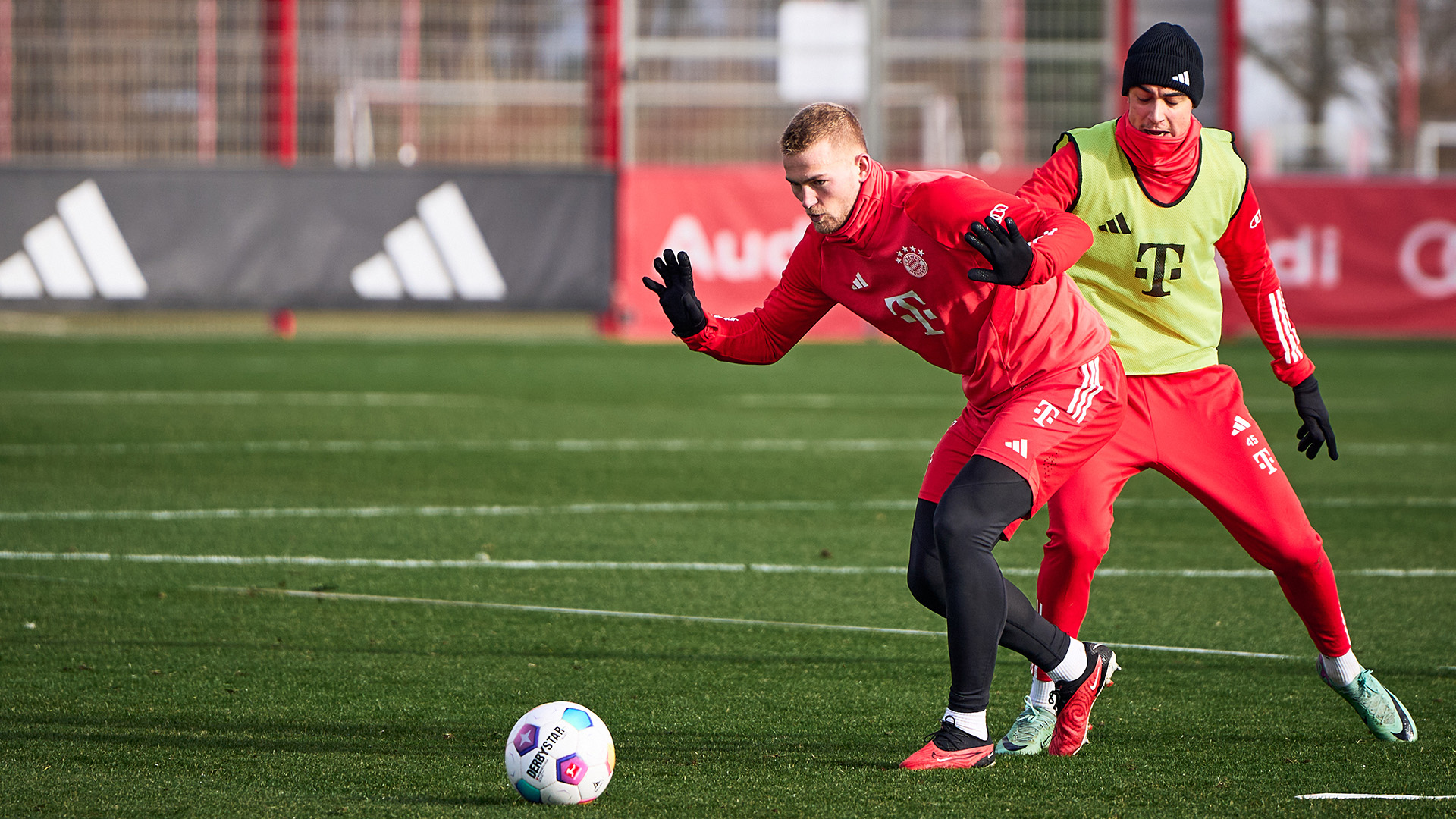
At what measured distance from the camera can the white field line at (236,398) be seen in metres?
13.7

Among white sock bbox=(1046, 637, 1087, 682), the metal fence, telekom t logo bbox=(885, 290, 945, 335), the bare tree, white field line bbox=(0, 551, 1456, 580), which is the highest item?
the bare tree

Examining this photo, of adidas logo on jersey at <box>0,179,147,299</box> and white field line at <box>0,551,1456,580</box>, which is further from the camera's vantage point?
adidas logo on jersey at <box>0,179,147,299</box>

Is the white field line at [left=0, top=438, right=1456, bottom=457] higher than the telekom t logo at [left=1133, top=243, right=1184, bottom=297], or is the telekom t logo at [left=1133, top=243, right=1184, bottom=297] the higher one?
the telekom t logo at [left=1133, top=243, right=1184, bottom=297]

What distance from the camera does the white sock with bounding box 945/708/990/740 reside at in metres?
4.37

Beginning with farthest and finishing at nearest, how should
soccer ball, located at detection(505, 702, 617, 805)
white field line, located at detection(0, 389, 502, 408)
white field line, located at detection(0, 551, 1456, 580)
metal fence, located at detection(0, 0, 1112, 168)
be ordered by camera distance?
metal fence, located at detection(0, 0, 1112, 168) < white field line, located at detection(0, 389, 502, 408) < white field line, located at detection(0, 551, 1456, 580) < soccer ball, located at detection(505, 702, 617, 805)

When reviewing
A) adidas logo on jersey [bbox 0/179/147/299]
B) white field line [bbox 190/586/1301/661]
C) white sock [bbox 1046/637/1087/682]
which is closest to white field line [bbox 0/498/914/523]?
white field line [bbox 190/586/1301/661]

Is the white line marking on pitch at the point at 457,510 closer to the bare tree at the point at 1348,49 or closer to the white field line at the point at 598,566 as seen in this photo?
the white field line at the point at 598,566

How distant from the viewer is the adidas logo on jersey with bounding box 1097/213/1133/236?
4.91 metres

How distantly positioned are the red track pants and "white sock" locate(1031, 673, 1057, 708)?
0.22 meters

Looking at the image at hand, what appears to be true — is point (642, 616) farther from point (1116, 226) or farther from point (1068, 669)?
point (1116, 226)

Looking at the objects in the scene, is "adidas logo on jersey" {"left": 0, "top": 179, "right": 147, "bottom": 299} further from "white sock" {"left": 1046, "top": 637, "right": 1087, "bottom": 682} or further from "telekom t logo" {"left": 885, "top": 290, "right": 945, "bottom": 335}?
"white sock" {"left": 1046, "top": 637, "right": 1087, "bottom": 682}

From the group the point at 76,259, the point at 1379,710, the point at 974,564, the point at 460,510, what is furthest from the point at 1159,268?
the point at 76,259

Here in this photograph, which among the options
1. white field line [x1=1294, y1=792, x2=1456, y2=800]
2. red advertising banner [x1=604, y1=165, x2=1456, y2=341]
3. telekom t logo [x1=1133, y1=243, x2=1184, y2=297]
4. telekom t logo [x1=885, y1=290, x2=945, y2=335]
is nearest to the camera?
white field line [x1=1294, y1=792, x2=1456, y2=800]

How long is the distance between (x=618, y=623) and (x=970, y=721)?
7.32ft
